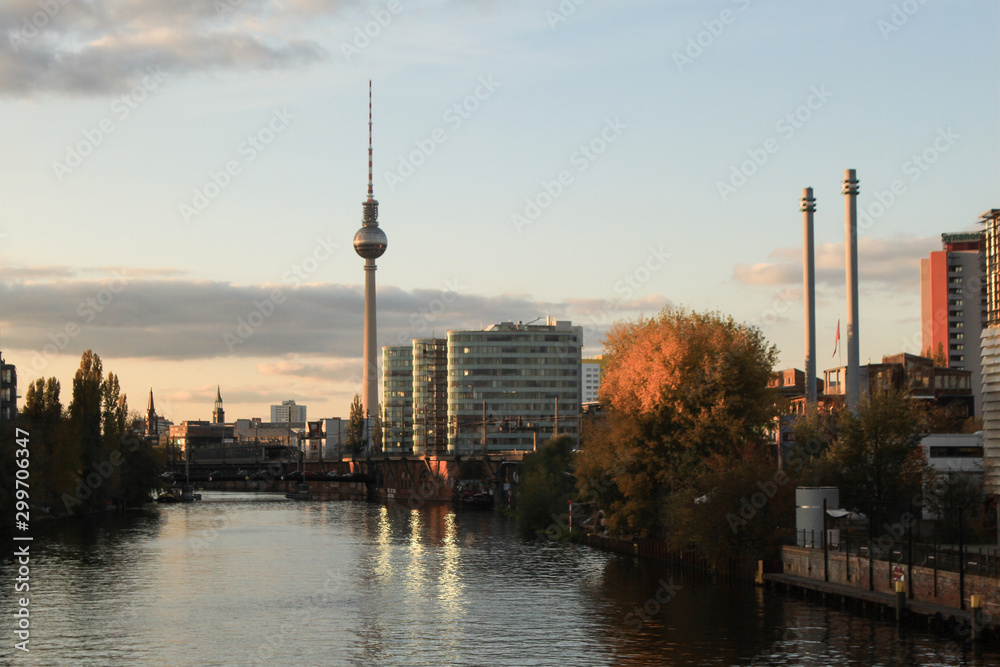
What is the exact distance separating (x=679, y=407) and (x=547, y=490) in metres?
43.7

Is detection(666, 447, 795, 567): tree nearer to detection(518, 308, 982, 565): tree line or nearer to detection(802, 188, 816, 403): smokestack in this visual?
detection(518, 308, 982, 565): tree line

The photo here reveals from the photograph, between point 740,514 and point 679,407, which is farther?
point 679,407

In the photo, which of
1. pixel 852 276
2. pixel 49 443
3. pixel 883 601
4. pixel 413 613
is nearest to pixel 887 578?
pixel 883 601

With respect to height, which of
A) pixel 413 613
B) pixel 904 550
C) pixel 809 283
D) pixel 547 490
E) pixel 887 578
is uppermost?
pixel 809 283

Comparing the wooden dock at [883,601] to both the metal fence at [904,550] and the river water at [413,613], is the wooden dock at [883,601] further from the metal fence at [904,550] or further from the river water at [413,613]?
the metal fence at [904,550]

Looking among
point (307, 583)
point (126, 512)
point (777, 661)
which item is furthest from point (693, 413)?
point (126, 512)

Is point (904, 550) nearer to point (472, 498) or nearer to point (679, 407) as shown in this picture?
point (679, 407)

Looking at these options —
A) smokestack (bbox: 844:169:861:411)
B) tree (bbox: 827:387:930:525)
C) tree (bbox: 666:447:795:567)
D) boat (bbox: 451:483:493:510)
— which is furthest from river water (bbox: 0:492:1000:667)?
boat (bbox: 451:483:493:510)

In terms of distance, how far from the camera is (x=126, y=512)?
525 feet

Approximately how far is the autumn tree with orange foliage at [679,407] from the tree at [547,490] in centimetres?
3119

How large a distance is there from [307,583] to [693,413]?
1109 inches

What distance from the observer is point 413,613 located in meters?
59.8

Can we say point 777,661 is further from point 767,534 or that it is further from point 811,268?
point 811,268

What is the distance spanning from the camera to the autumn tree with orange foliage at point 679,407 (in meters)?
79.1
